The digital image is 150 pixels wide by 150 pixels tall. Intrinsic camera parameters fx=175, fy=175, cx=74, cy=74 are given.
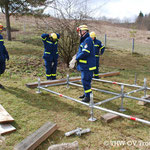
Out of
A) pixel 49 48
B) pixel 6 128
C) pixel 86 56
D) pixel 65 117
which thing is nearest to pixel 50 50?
pixel 49 48

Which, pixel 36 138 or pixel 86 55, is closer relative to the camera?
pixel 36 138

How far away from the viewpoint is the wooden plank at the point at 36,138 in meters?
2.76

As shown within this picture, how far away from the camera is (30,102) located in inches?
193

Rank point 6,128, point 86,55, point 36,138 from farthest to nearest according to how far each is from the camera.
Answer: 1. point 86,55
2. point 6,128
3. point 36,138

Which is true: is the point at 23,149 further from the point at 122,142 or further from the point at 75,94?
the point at 75,94

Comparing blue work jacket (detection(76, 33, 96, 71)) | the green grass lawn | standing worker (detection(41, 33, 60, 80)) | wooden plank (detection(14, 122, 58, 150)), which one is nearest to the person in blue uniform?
blue work jacket (detection(76, 33, 96, 71))

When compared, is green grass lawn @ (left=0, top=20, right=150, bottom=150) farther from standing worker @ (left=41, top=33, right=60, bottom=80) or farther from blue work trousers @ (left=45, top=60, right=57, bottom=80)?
standing worker @ (left=41, top=33, right=60, bottom=80)

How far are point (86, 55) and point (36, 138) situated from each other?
2.32 m

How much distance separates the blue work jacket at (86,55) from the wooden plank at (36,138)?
180 cm

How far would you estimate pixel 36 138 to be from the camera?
2963mm

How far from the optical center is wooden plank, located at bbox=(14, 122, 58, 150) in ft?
9.05

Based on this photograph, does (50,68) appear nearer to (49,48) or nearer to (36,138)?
(49,48)

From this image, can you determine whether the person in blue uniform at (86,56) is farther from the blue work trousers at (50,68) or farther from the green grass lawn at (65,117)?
the blue work trousers at (50,68)

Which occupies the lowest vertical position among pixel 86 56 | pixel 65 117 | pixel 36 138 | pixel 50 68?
pixel 65 117
